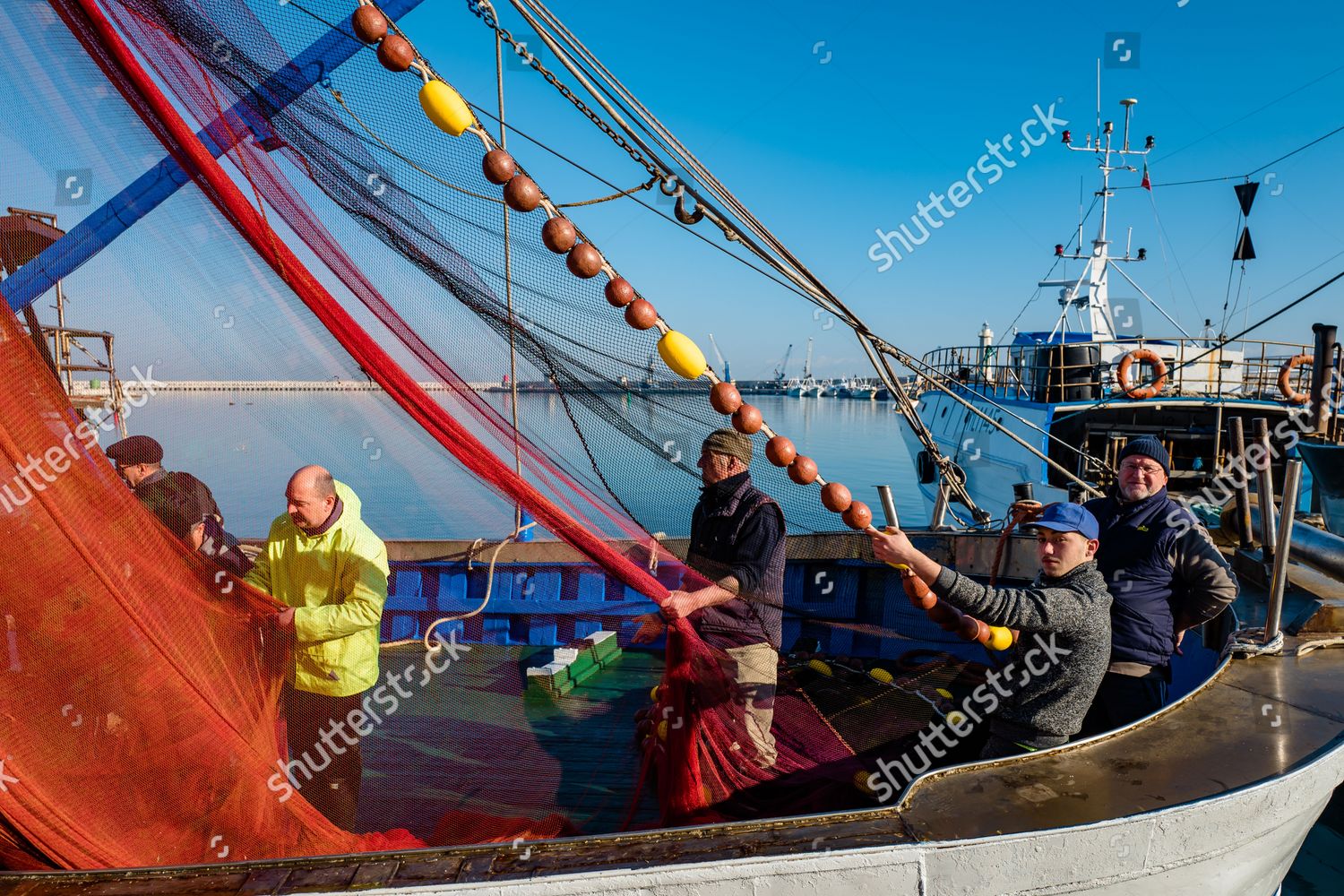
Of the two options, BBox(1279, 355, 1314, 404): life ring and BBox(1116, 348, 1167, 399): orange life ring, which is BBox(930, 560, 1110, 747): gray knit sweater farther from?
BBox(1279, 355, 1314, 404): life ring

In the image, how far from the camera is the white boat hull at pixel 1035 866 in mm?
2045

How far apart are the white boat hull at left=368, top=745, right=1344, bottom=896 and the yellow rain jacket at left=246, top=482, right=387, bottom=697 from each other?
1.03 meters

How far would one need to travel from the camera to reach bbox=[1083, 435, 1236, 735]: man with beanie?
3451mm

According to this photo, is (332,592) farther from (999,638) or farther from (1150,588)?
(1150,588)

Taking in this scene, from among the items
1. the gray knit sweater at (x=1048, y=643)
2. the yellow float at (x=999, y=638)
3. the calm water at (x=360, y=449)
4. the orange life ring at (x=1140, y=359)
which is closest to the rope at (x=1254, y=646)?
the gray knit sweater at (x=1048, y=643)

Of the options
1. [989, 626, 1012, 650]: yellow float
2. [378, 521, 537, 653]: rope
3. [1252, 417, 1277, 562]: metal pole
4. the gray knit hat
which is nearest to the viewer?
[989, 626, 1012, 650]: yellow float

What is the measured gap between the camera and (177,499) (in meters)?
2.79

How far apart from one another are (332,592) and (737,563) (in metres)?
1.66

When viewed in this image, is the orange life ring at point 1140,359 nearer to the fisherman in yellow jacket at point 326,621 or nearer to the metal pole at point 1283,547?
the metal pole at point 1283,547

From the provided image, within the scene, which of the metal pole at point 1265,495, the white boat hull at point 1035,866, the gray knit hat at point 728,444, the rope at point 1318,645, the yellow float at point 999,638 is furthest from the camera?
the metal pole at point 1265,495

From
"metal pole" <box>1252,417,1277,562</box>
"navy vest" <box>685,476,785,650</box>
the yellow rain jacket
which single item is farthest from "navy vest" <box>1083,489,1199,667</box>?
the yellow rain jacket

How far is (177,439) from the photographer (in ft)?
10.5

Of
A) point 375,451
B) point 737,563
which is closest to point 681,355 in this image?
point 737,563

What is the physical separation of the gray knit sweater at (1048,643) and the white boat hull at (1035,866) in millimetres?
533
